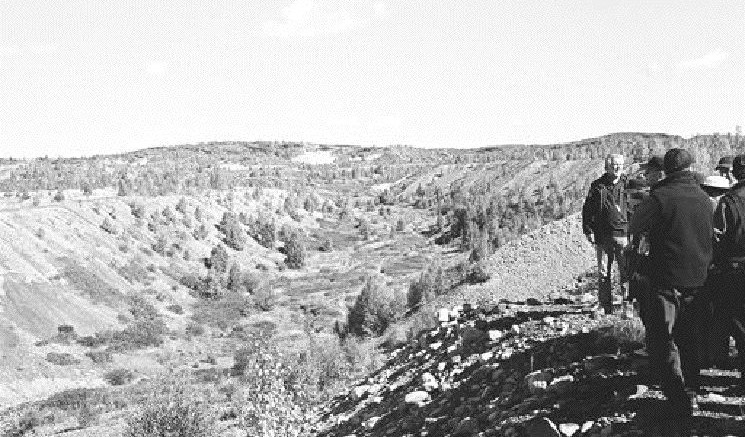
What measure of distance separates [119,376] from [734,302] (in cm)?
2872

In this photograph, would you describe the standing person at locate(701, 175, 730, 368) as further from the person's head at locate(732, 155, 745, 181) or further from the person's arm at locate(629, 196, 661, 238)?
the person's arm at locate(629, 196, 661, 238)

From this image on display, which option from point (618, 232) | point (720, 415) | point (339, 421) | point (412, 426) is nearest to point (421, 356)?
point (339, 421)

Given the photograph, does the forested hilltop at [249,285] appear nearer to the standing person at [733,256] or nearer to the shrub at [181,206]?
the shrub at [181,206]

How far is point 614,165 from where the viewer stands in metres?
8.95

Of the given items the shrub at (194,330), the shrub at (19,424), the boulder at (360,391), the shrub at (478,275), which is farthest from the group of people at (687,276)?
the shrub at (194,330)

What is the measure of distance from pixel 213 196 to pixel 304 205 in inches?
467

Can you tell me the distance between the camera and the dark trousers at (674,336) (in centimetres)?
583

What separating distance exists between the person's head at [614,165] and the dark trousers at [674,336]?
3.17m

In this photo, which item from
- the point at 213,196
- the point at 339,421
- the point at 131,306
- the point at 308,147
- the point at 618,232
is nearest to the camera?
the point at 618,232

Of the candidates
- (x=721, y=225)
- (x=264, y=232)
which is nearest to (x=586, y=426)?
(x=721, y=225)

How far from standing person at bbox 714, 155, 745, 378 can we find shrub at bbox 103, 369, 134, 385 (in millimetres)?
28223

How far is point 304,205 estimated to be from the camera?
79.8 m

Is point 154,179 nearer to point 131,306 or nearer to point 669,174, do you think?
point 131,306

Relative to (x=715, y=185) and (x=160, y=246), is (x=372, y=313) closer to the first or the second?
(x=715, y=185)
